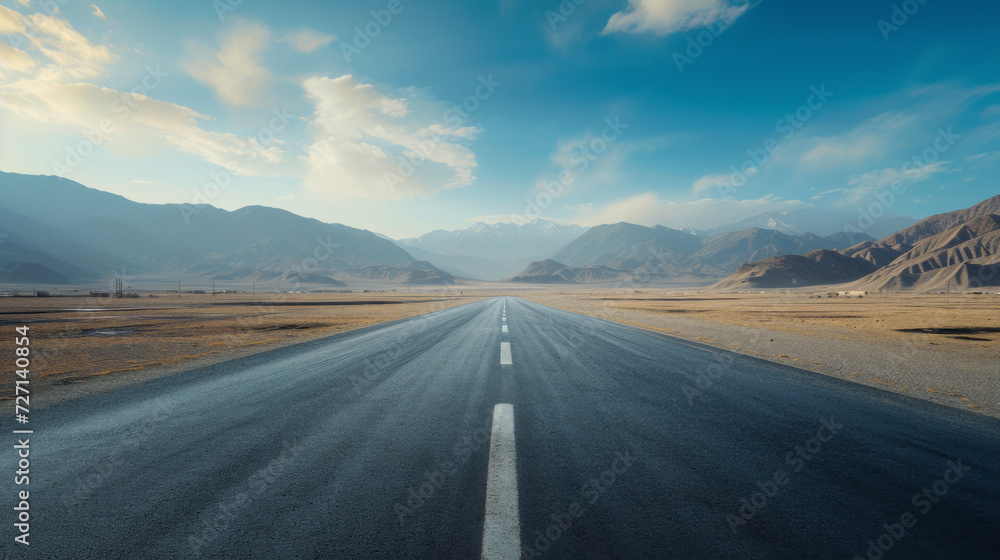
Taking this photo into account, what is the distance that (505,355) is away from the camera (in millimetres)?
10734

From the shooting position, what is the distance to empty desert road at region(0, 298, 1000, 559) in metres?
2.69

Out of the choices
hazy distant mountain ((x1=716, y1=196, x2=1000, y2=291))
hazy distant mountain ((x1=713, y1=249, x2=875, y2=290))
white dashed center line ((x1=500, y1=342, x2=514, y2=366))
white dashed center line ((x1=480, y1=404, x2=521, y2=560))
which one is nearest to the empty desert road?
white dashed center line ((x1=480, y1=404, x2=521, y2=560))

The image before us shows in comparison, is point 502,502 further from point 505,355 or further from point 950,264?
point 950,264

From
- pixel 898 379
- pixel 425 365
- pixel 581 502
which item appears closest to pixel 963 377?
pixel 898 379

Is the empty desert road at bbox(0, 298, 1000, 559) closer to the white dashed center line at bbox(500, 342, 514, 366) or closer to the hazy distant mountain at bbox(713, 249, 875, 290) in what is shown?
the white dashed center line at bbox(500, 342, 514, 366)

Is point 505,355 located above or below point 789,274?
below

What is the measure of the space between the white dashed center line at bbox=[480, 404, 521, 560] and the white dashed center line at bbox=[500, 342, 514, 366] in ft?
15.5

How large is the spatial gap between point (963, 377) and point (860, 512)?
10033 millimetres

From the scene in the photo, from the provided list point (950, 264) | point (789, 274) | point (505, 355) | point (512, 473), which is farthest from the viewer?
point (789, 274)

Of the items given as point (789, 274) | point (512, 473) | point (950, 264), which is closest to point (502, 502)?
point (512, 473)

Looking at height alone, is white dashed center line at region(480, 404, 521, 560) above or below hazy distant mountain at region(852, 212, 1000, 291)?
below

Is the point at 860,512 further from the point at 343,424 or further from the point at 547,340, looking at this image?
the point at 547,340

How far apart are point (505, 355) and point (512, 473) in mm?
7093

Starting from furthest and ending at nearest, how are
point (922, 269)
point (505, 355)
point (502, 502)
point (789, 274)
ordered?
point (789, 274), point (922, 269), point (505, 355), point (502, 502)
